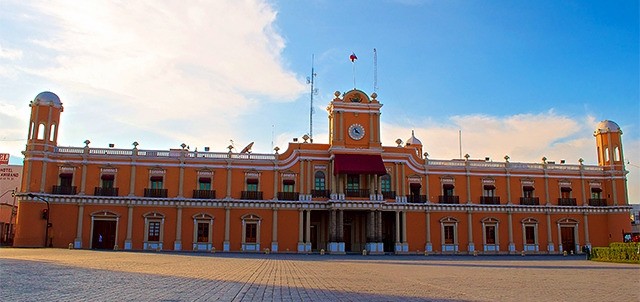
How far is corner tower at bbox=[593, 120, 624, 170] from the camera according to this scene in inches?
2000

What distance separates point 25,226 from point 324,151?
77.8ft

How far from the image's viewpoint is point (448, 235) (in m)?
47.6

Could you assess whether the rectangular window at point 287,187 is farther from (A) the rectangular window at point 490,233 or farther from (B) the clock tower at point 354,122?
(A) the rectangular window at point 490,233

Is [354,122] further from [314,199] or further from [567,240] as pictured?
[567,240]

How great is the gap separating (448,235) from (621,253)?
17.4 m

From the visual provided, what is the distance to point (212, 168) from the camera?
1790 inches

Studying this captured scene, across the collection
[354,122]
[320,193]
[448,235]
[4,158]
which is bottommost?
[448,235]

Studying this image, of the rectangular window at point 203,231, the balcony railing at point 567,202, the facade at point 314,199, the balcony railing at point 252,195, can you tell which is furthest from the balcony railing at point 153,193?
the balcony railing at point 567,202

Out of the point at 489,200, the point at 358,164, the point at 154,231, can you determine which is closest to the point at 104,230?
the point at 154,231

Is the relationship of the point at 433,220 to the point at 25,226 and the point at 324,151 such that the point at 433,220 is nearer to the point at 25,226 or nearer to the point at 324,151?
the point at 324,151

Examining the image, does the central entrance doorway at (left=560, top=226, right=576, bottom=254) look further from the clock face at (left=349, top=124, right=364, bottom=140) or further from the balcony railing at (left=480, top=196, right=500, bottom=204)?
the clock face at (left=349, top=124, right=364, bottom=140)

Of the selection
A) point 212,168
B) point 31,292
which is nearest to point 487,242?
point 212,168

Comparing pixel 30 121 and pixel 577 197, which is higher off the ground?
pixel 30 121

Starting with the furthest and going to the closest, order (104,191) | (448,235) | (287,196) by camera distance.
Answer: (448,235)
(287,196)
(104,191)
